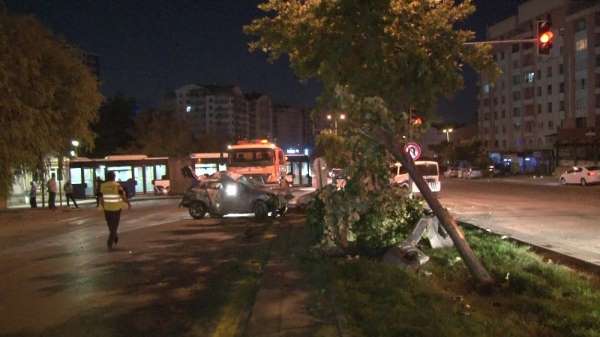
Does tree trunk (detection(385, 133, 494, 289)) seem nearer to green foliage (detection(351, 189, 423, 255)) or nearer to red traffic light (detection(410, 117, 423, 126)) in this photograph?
red traffic light (detection(410, 117, 423, 126))

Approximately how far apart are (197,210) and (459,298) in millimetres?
15617

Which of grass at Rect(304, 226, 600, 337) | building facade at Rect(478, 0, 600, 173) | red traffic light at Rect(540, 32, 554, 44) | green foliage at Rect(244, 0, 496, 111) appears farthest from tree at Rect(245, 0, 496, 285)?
building facade at Rect(478, 0, 600, 173)

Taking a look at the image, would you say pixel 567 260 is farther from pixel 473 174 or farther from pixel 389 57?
pixel 473 174

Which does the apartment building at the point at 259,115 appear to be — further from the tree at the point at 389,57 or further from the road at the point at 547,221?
the tree at the point at 389,57

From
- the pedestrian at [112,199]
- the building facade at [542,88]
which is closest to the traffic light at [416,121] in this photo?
the pedestrian at [112,199]

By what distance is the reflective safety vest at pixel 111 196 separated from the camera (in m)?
14.1

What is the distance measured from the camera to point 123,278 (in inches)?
424

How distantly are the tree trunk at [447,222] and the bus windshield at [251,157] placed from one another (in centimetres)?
2366

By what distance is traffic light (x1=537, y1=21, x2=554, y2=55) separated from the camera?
726 inches

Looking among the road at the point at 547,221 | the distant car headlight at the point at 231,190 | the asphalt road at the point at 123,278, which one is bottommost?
the road at the point at 547,221

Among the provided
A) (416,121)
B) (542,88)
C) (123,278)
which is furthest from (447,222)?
(542,88)

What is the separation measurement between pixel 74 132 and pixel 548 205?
20669mm

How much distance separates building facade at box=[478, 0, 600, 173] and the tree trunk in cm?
6460

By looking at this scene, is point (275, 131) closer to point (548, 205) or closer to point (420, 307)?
point (548, 205)
